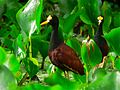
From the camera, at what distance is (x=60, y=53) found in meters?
2.64

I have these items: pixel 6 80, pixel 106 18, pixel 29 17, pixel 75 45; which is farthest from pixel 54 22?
pixel 6 80

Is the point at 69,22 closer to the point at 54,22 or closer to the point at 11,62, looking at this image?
the point at 54,22

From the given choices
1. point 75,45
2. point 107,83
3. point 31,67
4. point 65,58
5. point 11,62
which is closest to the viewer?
point 107,83

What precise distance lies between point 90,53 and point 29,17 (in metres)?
0.29

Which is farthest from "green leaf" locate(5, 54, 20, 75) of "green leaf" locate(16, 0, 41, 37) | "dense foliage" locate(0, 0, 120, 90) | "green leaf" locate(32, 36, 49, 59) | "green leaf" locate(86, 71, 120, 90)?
"green leaf" locate(32, 36, 49, 59)

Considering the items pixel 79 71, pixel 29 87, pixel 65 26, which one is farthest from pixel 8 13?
pixel 29 87

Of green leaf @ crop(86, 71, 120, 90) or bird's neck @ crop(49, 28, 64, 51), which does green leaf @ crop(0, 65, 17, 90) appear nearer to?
green leaf @ crop(86, 71, 120, 90)

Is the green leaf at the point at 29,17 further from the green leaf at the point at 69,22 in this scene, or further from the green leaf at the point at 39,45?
the green leaf at the point at 69,22

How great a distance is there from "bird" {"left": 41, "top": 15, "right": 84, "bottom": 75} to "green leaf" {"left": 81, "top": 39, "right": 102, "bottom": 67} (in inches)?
22.3

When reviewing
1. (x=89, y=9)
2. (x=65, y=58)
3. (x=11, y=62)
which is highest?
(x=89, y=9)

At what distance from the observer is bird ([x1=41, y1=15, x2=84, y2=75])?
2.48 m

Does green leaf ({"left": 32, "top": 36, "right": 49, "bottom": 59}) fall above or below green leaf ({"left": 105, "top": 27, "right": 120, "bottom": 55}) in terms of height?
below

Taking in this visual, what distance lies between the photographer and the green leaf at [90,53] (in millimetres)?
1741

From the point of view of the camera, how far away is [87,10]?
109 inches
